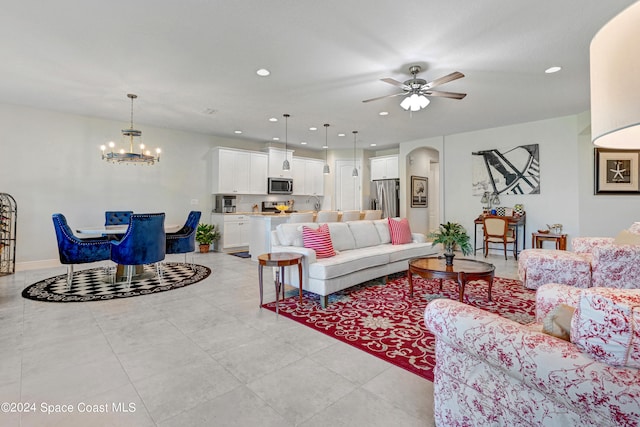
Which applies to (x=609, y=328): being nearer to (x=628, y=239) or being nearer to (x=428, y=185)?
(x=628, y=239)

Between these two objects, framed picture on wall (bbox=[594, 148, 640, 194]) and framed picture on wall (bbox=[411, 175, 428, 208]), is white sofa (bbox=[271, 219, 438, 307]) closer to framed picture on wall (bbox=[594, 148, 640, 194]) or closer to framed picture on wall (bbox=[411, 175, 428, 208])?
framed picture on wall (bbox=[411, 175, 428, 208])

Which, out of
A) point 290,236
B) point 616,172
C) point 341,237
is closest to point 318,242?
point 290,236

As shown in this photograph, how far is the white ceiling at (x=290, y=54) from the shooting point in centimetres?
268

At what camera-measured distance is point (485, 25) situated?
288 cm

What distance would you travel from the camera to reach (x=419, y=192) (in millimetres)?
8656

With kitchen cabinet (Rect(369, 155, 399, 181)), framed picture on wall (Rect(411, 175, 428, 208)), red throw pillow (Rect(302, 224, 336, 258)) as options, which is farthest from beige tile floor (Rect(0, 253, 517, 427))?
kitchen cabinet (Rect(369, 155, 399, 181))

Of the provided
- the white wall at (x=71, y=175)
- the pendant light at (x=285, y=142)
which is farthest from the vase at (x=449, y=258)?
the white wall at (x=71, y=175)

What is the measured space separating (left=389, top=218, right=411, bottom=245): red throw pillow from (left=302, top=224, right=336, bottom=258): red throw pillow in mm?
1471

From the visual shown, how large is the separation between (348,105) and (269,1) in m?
2.76

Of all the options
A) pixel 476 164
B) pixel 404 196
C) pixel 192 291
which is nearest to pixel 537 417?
pixel 192 291

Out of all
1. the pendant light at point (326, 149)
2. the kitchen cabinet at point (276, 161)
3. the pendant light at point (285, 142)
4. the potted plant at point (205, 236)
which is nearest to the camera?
the pendant light at point (285, 142)

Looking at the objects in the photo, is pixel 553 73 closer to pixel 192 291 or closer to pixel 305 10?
pixel 305 10

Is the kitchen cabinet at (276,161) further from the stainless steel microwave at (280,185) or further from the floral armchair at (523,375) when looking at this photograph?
the floral armchair at (523,375)

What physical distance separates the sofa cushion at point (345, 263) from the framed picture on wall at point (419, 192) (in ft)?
15.0
